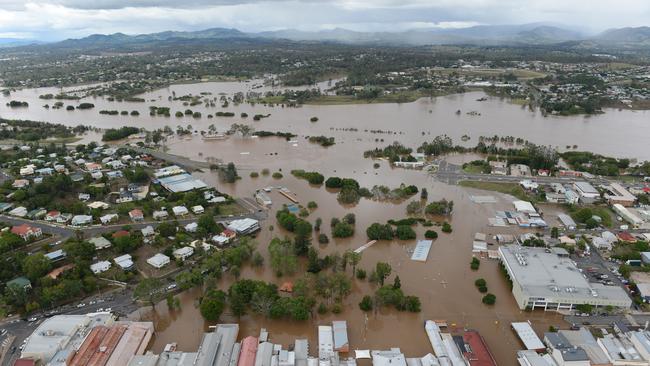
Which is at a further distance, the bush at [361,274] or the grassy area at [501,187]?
the grassy area at [501,187]

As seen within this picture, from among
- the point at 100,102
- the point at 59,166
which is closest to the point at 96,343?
the point at 59,166

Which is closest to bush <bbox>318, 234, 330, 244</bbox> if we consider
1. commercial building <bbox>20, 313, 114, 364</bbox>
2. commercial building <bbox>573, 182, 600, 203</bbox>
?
commercial building <bbox>20, 313, 114, 364</bbox>

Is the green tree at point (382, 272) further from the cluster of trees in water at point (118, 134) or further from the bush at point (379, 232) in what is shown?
the cluster of trees in water at point (118, 134)

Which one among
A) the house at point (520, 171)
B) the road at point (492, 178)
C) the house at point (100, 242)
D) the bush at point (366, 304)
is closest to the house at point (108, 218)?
the house at point (100, 242)

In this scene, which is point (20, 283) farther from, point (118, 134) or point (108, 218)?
point (118, 134)

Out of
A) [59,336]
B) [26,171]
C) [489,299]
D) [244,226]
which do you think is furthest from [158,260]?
[26,171]

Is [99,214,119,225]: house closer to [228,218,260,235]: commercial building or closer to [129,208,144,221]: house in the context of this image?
[129,208,144,221]: house
